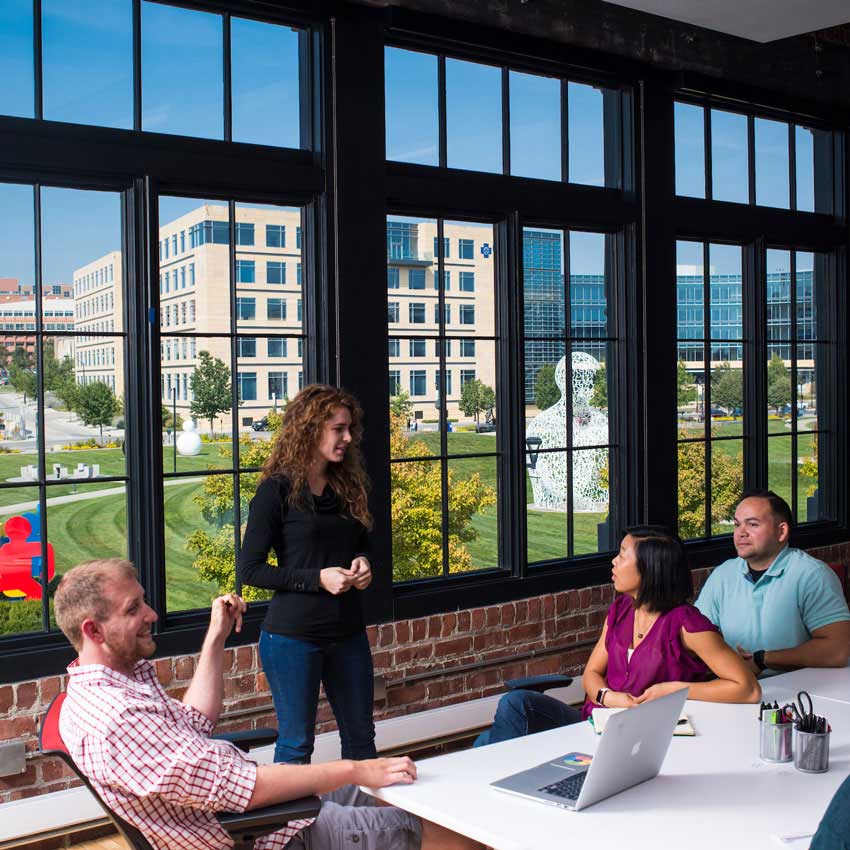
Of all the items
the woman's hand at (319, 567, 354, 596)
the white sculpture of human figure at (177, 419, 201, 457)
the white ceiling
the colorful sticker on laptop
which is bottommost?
the colorful sticker on laptop

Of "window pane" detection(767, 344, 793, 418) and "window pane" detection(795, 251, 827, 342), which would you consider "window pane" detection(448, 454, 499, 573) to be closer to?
"window pane" detection(767, 344, 793, 418)

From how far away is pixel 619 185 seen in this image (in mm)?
6250

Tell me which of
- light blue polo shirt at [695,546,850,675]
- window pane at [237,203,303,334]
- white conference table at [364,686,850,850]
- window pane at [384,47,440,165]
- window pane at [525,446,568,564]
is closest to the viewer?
white conference table at [364,686,850,850]

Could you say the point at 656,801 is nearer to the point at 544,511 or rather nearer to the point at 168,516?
the point at 168,516

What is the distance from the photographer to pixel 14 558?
13.7 ft

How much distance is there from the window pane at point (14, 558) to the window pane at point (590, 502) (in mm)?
2956

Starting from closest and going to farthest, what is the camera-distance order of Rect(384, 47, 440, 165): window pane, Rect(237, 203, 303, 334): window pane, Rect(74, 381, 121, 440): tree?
Rect(74, 381, 121, 440): tree, Rect(237, 203, 303, 334): window pane, Rect(384, 47, 440, 165): window pane

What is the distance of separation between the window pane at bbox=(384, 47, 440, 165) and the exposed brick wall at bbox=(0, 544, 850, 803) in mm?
2299

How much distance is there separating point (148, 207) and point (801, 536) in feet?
15.9

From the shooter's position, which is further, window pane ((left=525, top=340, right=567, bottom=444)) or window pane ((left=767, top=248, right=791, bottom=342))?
window pane ((left=767, top=248, right=791, bottom=342))

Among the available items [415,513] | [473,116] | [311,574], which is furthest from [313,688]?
[473,116]

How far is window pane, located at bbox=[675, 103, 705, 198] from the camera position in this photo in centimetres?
652

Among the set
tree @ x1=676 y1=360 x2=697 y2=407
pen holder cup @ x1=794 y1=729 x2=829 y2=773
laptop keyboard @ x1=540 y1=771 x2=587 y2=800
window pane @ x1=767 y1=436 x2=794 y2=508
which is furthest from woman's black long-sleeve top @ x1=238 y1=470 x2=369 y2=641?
window pane @ x1=767 y1=436 x2=794 y2=508

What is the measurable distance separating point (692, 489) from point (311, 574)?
11.4ft
